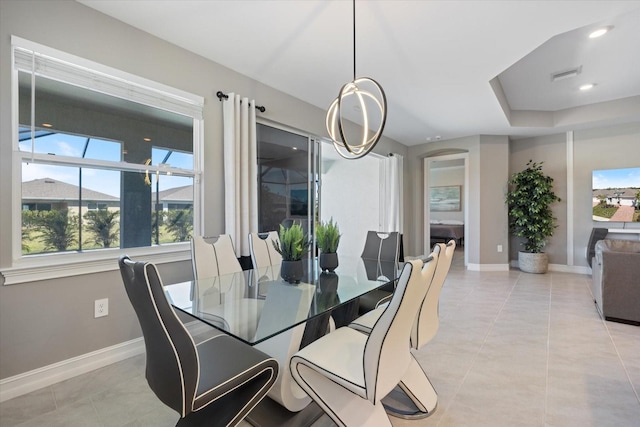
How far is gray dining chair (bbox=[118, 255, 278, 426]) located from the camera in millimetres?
1041

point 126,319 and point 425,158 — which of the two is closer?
point 126,319

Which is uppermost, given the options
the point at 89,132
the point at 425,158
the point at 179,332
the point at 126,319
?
the point at 425,158

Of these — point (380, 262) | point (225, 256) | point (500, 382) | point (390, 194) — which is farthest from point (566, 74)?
point (225, 256)

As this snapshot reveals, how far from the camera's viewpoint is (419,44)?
2641 mm

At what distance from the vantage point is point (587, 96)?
15.0 ft

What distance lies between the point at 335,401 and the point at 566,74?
460 centimetres

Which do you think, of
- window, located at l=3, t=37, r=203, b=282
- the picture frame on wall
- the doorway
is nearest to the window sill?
window, located at l=3, t=37, r=203, b=282

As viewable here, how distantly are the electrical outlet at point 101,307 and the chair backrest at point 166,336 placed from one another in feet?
5.03

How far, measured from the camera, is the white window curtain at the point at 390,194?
5.93 metres

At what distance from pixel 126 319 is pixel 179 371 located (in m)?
1.74

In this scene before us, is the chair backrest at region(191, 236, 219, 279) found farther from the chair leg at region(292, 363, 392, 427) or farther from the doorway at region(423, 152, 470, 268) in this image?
the doorway at region(423, 152, 470, 268)

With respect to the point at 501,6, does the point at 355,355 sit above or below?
below

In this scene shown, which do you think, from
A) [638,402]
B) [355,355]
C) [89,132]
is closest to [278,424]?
[355,355]

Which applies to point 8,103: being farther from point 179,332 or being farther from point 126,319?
point 179,332
